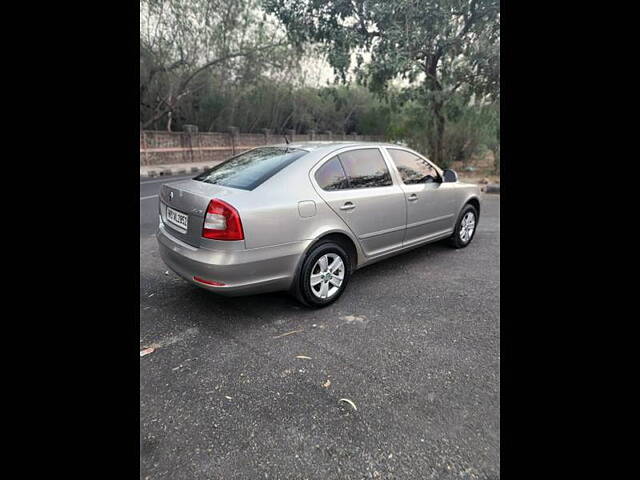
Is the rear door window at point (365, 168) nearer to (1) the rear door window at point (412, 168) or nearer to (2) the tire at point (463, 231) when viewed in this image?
(1) the rear door window at point (412, 168)

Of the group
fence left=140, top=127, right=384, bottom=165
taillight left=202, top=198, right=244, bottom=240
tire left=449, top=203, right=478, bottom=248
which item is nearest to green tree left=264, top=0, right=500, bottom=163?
taillight left=202, top=198, right=244, bottom=240

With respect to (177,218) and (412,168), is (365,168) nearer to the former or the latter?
(412,168)

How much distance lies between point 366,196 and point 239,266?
1.40m

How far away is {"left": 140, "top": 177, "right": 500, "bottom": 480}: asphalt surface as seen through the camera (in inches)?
63.0

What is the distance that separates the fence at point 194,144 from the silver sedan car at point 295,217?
15.5 m

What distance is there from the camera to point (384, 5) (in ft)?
7.53

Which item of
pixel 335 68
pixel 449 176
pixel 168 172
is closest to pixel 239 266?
pixel 449 176

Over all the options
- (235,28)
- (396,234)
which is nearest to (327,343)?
(396,234)

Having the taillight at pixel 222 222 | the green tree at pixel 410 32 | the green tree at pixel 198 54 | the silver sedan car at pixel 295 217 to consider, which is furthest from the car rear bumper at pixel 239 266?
the green tree at pixel 198 54

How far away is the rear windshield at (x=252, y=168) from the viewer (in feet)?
9.30
